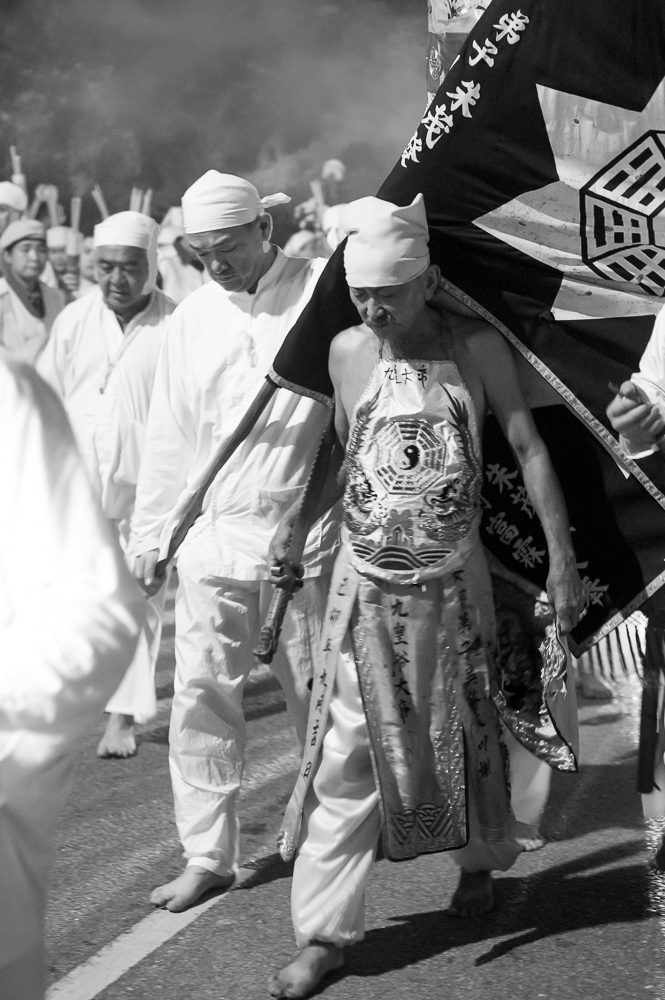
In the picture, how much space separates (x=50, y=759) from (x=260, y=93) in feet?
54.3

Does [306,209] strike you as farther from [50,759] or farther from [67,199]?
[50,759]

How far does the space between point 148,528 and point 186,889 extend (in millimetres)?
1121

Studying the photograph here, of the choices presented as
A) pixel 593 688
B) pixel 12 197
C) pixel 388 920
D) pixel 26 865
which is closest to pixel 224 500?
pixel 388 920

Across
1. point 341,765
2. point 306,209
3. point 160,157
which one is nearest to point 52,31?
point 160,157

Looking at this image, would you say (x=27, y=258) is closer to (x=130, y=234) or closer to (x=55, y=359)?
(x=55, y=359)

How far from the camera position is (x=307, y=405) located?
4.33 meters

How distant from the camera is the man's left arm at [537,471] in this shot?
3.58 metres

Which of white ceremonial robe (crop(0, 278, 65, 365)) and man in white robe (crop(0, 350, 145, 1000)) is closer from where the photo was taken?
man in white robe (crop(0, 350, 145, 1000))

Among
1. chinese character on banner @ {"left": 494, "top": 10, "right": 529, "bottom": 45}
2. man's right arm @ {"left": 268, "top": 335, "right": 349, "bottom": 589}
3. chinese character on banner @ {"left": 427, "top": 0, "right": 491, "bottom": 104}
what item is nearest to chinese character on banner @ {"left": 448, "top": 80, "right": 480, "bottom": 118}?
chinese character on banner @ {"left": 494, "top": 10, "right": 529, "bottom": 45}

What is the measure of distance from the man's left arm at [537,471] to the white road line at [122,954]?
1.38 metres

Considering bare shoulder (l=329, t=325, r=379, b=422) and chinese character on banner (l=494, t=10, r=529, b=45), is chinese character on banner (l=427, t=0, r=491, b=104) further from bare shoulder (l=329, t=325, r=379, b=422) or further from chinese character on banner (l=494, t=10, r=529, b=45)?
bare shoulder (l=329, t=325, r=379, b=422)

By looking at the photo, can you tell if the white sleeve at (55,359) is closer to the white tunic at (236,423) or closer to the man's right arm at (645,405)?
the white tunic at (236,423)

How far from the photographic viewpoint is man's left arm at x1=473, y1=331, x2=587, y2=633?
3.58 m

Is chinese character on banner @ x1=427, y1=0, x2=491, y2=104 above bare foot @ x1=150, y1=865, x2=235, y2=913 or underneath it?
above
